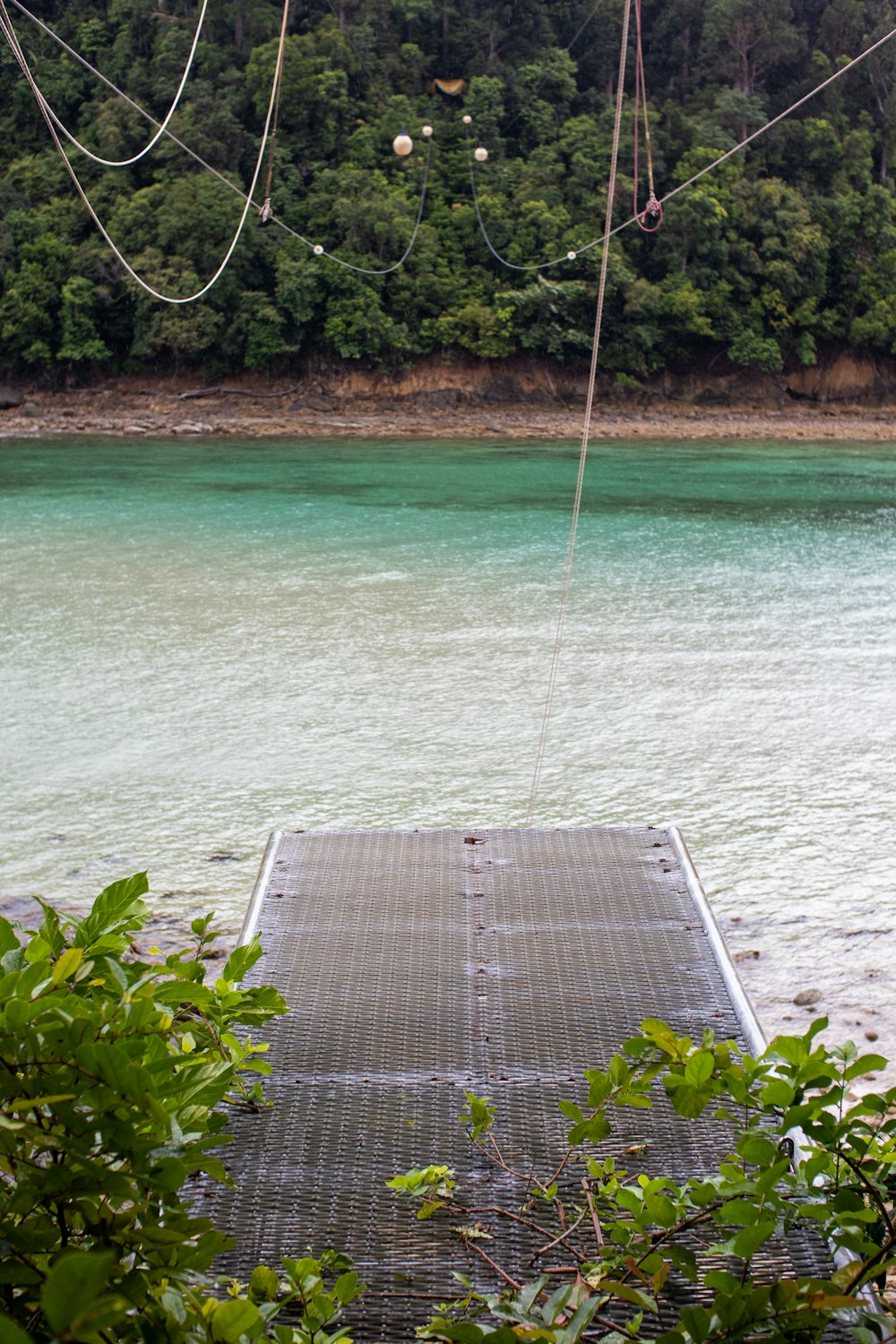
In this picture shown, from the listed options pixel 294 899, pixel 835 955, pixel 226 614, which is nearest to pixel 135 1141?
pixel 294 899

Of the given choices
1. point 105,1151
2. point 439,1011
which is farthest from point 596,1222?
point 439,1011

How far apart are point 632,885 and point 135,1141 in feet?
5.80

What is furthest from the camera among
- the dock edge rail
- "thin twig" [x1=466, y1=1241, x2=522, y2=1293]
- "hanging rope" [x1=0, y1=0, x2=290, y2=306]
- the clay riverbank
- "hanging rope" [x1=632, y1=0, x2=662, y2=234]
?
the clay riverbank

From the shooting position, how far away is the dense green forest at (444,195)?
2445 centimetres

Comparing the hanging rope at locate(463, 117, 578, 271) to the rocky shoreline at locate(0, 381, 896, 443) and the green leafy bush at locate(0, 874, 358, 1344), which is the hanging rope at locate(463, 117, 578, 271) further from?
the green leafy bush at locate(0, 874, 358, 1344)

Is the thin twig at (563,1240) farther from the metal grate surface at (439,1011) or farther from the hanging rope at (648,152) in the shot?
the hanging rope at (648,152)

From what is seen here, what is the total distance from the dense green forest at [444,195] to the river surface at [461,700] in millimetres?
14313

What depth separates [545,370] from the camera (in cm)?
2508

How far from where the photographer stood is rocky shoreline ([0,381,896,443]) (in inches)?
850

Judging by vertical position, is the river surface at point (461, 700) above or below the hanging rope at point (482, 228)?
below

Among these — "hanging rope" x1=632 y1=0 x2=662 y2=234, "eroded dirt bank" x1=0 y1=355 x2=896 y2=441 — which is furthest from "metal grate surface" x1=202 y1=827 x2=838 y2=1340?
"eroded dirt bank" x1=0 y1=355 x2=896 y2=441

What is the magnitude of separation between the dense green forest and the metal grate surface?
74.7ft

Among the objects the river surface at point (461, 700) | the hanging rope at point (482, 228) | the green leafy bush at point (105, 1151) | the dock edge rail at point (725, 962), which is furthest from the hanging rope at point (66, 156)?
the hanging rope at point (482, 228)

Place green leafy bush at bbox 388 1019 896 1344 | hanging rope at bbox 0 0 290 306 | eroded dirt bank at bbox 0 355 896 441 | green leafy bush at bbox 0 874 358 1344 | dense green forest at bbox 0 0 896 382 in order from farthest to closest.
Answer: dense green forest at bbox 0 0 896 382 → eroded dirt bank at bbox 0 355 896 441 → hanging rope at bbox 0 0 290 306 → green leafy bush at bbox 388 1019 896 1344 → green leafy bush at bbox 0 874 358 1344
